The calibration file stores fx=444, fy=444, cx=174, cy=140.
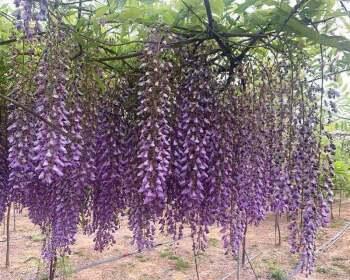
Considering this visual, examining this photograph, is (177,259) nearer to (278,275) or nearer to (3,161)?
(278,275)

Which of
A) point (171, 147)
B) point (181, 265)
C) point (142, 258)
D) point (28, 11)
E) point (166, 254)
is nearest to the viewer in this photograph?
point (28, 11)

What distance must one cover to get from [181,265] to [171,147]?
4431 mm

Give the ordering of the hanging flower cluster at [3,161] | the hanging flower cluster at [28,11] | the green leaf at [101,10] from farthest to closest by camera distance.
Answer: the hanging flower cluster at [3,161], the green leaf at [101,10], the hanging flower cluster at [28,11]

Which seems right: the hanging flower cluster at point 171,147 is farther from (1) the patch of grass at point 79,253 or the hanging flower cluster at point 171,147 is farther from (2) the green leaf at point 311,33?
(1) the patch of grass at point 79,253

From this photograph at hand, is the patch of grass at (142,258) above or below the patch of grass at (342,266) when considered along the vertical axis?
above

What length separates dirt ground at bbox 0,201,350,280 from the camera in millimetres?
5332

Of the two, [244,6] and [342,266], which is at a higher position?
[244,6]

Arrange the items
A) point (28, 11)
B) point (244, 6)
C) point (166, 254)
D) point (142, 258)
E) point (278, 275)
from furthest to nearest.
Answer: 1. point (166, 254)
2. point (142, 258)
3. point (278, 275)
4. point (244, 6)
5. point (28, 11)

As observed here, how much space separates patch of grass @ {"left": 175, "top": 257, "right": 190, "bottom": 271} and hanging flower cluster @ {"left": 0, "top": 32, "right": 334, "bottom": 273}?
3970mm

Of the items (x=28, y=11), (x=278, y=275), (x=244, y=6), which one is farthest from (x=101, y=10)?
(x=278, y=275)

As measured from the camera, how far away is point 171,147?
160 cm

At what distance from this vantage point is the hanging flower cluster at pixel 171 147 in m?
1.47

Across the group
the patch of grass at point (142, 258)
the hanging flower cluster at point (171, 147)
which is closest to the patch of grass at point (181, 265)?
the patch of grass at point (142, 258)

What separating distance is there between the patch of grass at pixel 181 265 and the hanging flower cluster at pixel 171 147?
13.0ft
